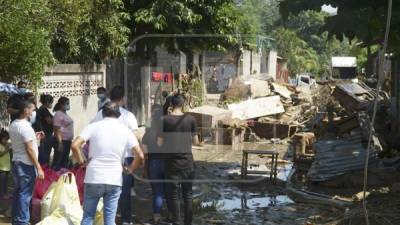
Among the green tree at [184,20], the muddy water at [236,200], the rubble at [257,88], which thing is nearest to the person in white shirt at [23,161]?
the muddy water at [236,200]

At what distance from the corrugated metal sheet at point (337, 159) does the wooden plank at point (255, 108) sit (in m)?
7.07

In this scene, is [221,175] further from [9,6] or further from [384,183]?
[9,6]

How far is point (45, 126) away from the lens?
28.2ft

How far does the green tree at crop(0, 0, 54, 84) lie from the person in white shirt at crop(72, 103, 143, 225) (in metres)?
3.78

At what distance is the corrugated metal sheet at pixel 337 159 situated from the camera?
9336 mm

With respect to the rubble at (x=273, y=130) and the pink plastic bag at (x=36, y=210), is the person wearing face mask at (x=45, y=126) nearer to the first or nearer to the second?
the pink plastic bag at (x=36, y=210)

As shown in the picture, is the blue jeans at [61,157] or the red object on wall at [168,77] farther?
the red object on wall at [168,77]

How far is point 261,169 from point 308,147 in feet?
6.30

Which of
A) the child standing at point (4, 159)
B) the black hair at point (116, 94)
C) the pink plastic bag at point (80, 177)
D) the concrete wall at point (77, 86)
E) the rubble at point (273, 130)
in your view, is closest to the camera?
the black hair at point (116, 94)

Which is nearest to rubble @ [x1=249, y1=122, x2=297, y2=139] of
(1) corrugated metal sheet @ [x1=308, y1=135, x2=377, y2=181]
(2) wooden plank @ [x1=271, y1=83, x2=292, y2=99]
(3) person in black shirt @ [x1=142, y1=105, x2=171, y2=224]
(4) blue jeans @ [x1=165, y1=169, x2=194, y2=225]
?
(2) wooden plank @ [x1=271, y1=83, x2=292, y2=99]

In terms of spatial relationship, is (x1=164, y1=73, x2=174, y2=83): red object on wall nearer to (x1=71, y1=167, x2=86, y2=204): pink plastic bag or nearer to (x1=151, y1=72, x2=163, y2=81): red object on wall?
(x1=151, y1=72, x2=163, y2=81): red object on wall

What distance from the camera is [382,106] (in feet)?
51.0

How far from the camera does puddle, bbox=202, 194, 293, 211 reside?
815 centimetres

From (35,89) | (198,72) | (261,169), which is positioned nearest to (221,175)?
(261,169)
